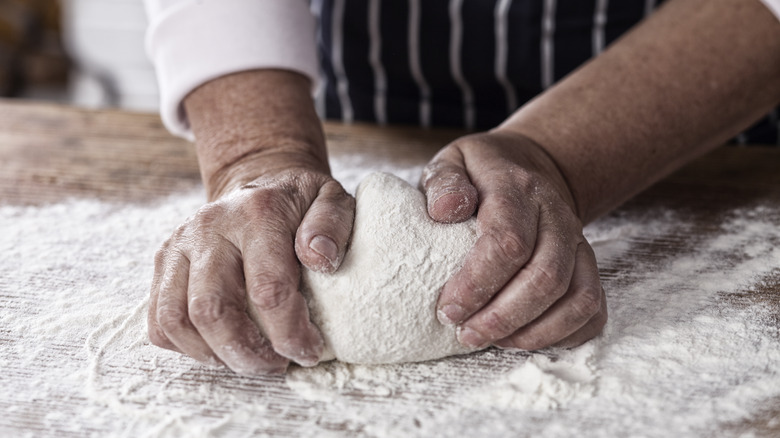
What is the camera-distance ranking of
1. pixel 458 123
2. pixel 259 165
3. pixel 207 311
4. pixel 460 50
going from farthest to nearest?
1. pixel 458 123
2. pixel 460 50
3. pixel 259 165
4. pixel 207 311

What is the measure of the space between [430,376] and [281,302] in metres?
0.17

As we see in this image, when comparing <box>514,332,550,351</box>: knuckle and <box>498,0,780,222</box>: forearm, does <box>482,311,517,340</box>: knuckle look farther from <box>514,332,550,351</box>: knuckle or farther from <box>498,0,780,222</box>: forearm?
<box>498,0,780,222</box>: forearm

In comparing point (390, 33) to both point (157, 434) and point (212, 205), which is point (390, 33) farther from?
point (157, 434)

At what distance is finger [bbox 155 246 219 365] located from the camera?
2.19 feet

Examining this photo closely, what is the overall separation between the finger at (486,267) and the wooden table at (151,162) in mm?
230

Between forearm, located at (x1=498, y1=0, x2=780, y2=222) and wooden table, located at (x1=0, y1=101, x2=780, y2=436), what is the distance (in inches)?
4.8

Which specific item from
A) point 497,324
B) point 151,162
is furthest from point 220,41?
point 497,324

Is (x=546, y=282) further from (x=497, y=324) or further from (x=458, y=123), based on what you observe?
(x=458, y=123)

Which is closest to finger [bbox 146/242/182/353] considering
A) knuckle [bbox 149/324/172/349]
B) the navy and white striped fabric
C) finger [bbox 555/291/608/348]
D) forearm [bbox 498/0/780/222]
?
knuckle [bbox 149/324/172/349]

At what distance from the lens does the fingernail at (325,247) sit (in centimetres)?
69

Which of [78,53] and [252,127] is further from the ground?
[252,127]

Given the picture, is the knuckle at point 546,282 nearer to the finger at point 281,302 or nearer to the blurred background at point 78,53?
the finger at point 281,302

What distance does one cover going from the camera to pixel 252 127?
91 centimetres

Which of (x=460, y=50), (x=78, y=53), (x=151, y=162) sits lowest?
(x=78, y=53)
